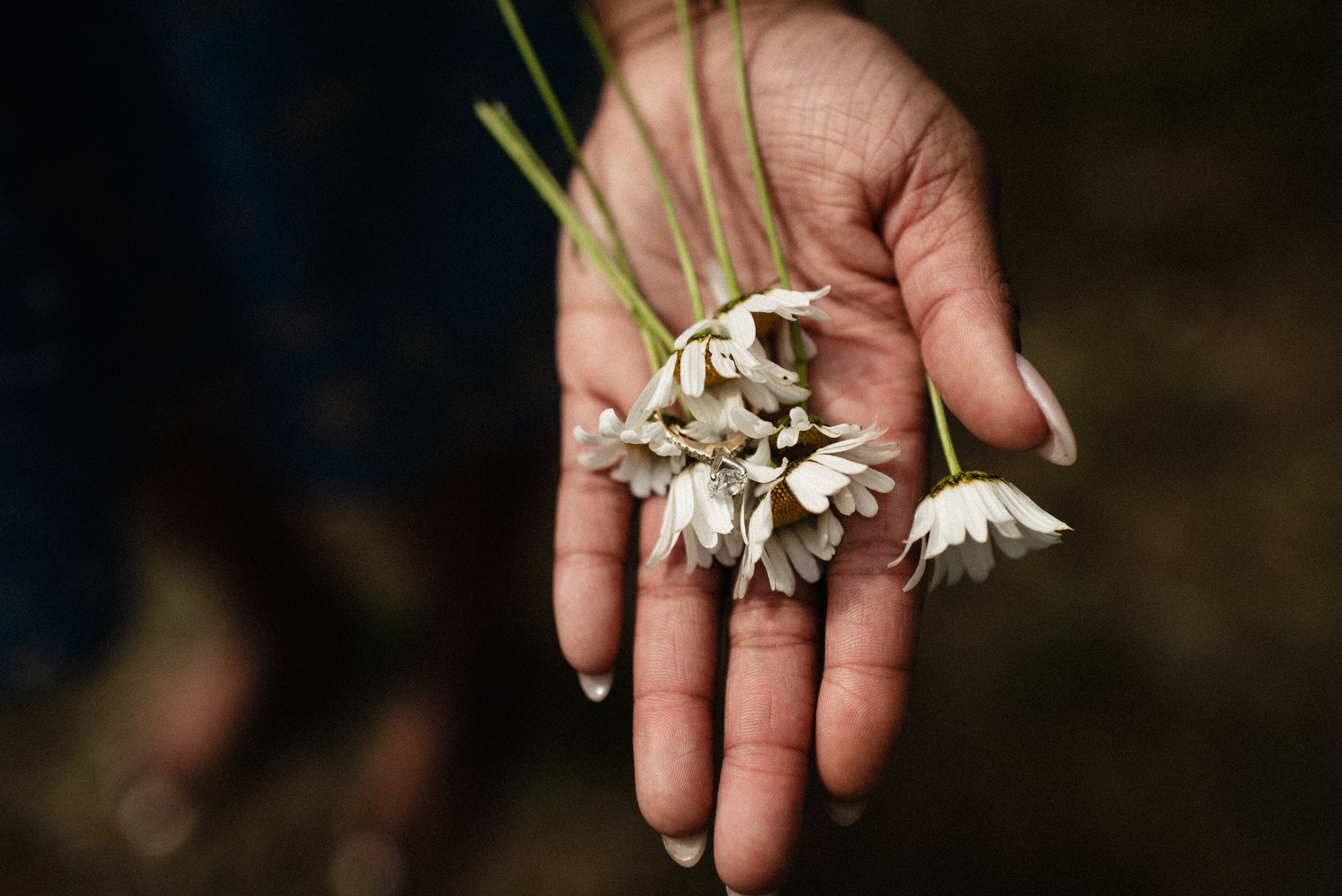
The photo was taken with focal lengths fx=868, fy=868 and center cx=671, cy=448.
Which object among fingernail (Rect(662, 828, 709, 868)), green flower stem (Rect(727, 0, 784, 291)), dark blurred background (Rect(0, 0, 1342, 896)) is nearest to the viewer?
fingernail (Rect(662, 828, 709, 868))

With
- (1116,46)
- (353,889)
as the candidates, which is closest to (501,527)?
(353,889)

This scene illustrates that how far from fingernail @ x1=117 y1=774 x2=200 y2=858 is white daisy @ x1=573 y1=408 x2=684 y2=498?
5.27 ft

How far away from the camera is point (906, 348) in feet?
3.60

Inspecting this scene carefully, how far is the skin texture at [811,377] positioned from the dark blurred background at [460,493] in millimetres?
476

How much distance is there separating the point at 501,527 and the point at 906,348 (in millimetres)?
1196

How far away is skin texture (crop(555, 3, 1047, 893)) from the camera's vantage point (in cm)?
95

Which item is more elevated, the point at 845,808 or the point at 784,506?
the point at 784,506

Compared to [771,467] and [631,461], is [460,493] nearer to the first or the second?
[631,461]

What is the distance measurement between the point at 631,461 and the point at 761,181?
0.40 meters

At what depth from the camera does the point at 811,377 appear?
1105 mm

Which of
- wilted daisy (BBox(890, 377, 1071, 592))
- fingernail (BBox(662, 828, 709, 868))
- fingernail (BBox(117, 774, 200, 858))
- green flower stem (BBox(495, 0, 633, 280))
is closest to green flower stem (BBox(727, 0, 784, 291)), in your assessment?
green flower stem (BBox(495, 0, 633, 280))

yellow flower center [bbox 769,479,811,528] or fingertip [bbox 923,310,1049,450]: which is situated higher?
fingertip [bbox 923,310,1049,450]

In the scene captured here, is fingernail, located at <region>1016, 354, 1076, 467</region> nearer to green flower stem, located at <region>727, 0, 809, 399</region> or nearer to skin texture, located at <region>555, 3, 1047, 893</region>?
skin texture, located at <region>555, 3, 1047, 893</region>

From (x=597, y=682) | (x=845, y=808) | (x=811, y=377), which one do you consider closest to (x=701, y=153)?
(x=811, y=377)
